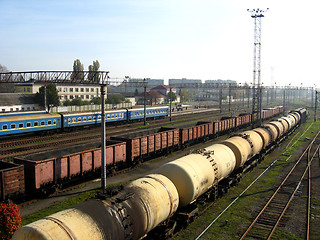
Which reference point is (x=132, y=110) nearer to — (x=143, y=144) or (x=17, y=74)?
(x=17, y=74)

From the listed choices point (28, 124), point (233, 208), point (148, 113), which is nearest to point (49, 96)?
point (148, 113)

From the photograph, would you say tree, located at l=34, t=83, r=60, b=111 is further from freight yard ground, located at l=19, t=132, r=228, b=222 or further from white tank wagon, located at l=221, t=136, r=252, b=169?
white tank wagon, located at l=221, t=136, r=252, b=169

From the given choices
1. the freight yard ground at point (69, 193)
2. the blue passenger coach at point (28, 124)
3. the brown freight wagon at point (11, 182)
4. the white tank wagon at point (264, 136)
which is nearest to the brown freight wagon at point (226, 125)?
the white tank wagon at point (264, 136)

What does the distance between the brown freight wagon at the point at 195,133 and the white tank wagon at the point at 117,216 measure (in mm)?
22110

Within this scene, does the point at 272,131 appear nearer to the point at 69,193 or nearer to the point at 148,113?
the point at 69,193

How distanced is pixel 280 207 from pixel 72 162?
15340mm

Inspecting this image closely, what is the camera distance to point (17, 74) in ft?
130

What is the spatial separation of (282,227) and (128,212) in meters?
10.6

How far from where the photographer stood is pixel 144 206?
11.7 m

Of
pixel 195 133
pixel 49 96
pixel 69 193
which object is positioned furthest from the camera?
pixel 49 96

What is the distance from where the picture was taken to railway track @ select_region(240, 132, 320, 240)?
52.8 ft

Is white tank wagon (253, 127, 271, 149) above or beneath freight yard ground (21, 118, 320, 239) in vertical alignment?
above

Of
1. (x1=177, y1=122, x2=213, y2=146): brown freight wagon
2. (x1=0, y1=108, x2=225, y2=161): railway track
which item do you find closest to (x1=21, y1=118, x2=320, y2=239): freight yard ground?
(x1=177, y1=122, x2=213, y2=146): brown freight wagon

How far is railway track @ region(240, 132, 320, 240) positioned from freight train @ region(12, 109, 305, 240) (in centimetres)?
336
